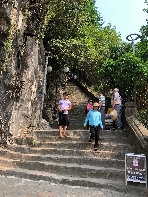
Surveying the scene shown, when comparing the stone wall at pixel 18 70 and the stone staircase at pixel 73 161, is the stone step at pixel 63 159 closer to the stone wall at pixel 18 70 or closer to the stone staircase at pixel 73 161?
the stone staircase at pixel 73 161

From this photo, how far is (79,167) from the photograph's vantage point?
24.5 ft

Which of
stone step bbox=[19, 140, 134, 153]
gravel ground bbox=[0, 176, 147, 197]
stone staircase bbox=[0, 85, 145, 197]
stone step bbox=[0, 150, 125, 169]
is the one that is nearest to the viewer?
gravel ground bbox=[0, 176, 147, 197]

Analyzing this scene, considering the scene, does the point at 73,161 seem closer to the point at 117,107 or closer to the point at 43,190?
the point at 43,190

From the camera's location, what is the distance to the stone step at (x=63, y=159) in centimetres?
752

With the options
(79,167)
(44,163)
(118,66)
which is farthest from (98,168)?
(118,66)

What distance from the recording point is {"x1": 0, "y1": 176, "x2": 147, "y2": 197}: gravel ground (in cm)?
622

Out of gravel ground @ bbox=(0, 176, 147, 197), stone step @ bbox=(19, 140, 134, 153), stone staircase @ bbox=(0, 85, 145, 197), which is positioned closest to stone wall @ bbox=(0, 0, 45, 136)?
stone staircase @ bbox=(0, 85, 145, 197)

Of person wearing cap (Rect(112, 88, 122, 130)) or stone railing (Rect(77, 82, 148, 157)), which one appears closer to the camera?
stone railing (Rect(77, 82, 148, 157))

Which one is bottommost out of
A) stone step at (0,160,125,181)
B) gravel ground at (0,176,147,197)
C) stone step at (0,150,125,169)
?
gravel ground at (0,176,147,197)

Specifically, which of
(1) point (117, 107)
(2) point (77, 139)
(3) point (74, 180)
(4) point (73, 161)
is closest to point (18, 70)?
(2) point (77, 139)

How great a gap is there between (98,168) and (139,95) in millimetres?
7985

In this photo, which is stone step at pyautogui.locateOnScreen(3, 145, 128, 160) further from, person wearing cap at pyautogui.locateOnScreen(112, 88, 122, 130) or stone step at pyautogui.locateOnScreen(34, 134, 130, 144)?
person wearing cap at pyautogui.locateOnScreen(112, 88, 122, 130)

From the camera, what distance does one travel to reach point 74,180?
7.00 metres

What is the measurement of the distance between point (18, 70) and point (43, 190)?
20.2 ft
